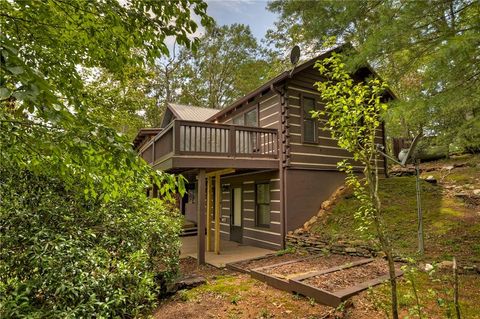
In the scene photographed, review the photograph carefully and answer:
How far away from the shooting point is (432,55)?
4434 mm

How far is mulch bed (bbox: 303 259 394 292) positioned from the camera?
4699 mm

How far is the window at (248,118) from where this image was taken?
1034 cm

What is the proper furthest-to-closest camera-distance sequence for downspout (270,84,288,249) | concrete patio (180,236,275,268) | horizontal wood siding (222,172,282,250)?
horizontal wood siding (222,172,282,250) → downspout (270,84,288,249) → concrete patio (180,236,275,268)

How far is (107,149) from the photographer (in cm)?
183

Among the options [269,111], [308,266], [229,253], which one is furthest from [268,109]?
[308,266]

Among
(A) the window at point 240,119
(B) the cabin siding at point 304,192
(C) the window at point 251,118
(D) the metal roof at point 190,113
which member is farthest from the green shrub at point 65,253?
(D) the metal roof at point 190,113

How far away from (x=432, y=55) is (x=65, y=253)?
5643 millimetres

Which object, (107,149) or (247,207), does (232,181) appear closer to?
(247,207)

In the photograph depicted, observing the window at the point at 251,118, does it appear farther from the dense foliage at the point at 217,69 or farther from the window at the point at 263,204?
the dense foliage at the point at 217,69

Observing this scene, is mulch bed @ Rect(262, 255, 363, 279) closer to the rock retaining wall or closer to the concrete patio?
the rock retaining wall

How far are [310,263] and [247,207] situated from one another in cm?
424

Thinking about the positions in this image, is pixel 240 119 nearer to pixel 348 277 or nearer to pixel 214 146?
pixel 214 146

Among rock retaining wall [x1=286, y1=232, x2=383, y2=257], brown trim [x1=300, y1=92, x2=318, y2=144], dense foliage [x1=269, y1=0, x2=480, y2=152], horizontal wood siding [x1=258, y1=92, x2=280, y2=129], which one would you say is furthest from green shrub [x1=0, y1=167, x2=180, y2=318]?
brown trim [x1=300, y1=92, x2=318, y2=144]

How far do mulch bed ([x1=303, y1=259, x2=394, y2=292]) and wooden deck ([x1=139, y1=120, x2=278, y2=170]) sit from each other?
378 centimetres
